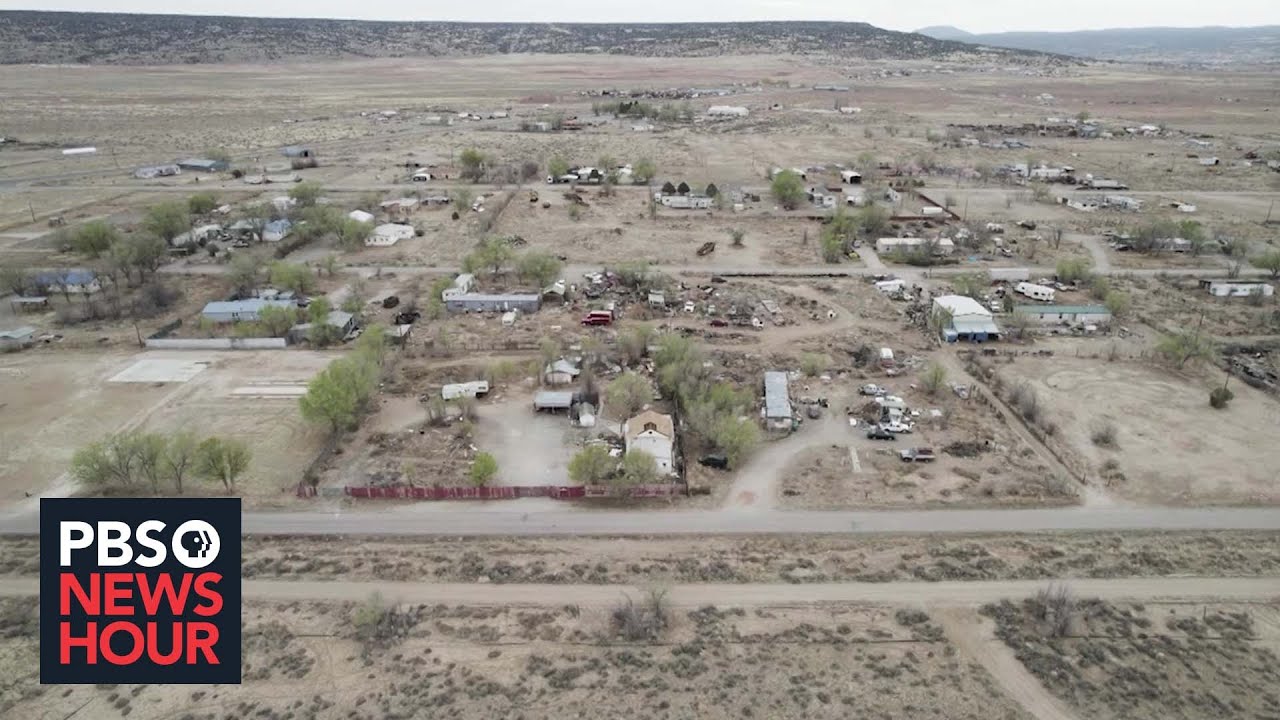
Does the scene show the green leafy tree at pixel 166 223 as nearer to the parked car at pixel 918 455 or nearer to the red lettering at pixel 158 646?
the red lettering at pixel 158 646

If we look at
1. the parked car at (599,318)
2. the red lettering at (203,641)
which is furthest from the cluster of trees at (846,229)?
the red lettering at (203,641)

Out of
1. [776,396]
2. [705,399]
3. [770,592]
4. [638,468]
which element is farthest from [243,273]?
[770,592]

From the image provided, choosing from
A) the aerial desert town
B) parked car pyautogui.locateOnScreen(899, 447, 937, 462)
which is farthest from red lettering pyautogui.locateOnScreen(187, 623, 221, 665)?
parked car pyautogui.locateOnScreen(899, 447, 937, 462)

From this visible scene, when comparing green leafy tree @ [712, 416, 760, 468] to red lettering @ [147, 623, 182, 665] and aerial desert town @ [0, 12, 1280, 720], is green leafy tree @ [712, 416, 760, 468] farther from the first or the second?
red lettering @ [147, 623, 182, 665]

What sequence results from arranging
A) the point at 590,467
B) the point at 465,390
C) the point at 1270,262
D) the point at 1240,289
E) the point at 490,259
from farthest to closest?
the point at 490,259 → the point at 1270,262 → the point at 1240,289 → the point at 465,390 → the point at 590,467

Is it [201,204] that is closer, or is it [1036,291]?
[1036,291]

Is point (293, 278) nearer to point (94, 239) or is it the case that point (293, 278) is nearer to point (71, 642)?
point (94, 239)

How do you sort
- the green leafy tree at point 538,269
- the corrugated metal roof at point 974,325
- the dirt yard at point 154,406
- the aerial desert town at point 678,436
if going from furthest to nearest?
the green leafy tree at point 538,269 → the corrugated metal roof at point 974,325 → the dirt yard at point 154,406 → the aerial desert town at point 678,436
